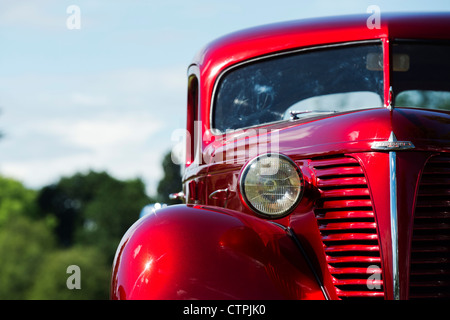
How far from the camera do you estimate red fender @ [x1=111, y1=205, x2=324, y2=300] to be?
298 cm

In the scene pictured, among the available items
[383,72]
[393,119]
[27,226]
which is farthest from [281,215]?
[27,226]

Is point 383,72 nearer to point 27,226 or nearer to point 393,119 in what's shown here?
point 393,119

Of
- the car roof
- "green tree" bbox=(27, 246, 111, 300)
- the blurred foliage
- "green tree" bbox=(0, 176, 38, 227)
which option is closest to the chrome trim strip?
the car roof

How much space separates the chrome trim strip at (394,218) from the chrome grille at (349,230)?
8 centimetres

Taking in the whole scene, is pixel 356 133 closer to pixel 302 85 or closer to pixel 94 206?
pixel 302 85

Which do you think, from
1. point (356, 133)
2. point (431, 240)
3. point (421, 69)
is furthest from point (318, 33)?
point (431, 240)

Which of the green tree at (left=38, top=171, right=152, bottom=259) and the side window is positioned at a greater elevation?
the green tree at (left=38, top=171, right=152, bottom=259)

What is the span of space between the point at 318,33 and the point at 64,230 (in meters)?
82.3

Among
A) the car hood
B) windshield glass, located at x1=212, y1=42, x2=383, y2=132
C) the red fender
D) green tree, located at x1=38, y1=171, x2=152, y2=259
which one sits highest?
green tree, located at x1=38, y1=171, x2=152, y2=259

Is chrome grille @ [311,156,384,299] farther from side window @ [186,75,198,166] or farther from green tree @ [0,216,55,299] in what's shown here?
green tree @ [0,216,55,299]

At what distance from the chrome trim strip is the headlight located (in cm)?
42

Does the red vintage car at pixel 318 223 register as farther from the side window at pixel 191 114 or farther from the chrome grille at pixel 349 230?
the side window at pixel 191 114

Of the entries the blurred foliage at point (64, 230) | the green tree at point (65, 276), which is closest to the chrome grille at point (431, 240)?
the blurred foliage at point (64, 230)

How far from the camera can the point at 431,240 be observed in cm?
313
